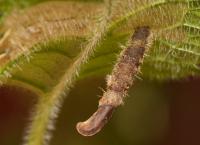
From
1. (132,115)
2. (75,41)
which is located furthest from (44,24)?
(132,115)

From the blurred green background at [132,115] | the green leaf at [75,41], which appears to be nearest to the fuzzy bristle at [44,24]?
the green leaf at [75,41]

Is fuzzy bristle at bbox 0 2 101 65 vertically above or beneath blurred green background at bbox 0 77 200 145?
above

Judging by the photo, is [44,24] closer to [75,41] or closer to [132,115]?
[75,41]

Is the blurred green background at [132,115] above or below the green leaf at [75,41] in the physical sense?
below

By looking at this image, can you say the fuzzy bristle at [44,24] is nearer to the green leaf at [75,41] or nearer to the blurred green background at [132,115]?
the green leaf at [75,41]

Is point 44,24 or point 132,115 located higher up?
point 44,24

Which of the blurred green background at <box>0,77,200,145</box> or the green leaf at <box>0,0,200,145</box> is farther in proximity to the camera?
the blurred green background at <box>0,77,200,145</box>

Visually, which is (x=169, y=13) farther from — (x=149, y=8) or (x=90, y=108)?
(x=90, y=108)

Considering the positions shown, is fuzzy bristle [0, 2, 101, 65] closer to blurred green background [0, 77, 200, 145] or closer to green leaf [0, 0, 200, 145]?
green leaf [0, 0, 200, 145]

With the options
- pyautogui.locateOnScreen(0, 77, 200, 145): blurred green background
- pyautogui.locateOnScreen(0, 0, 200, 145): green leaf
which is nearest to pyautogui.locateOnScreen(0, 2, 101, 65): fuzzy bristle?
pyautogui.locateOnScreen(0, 0, 200, 145): green leaf
